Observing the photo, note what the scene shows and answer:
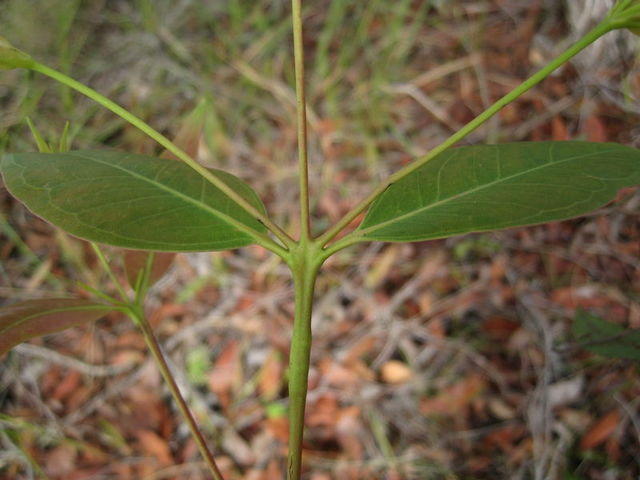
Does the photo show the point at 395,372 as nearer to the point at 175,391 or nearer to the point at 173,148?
the point at 175,391

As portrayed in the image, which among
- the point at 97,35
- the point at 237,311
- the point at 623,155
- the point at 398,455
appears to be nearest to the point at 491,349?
the point at 398,455

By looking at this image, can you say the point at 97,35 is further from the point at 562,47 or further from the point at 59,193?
the point at 59,193

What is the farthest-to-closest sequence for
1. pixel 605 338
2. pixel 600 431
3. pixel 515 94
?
pixel 600 431 < pixel 605 338 < pixel 515 94

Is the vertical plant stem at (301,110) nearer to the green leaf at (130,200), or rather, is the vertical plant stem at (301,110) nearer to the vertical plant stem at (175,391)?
the green leaf at (130,200)

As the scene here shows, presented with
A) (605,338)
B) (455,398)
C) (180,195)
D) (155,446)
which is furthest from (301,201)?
(155,446)

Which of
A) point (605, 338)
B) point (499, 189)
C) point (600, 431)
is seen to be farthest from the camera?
point (600, 431)

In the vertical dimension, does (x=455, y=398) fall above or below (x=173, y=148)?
below

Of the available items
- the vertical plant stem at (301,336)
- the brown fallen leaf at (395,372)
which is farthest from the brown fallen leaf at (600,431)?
the vertical plant stem at (301,336)

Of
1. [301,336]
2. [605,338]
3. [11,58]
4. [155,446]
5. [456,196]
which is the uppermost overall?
[11,58]

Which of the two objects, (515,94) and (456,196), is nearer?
(515,94)
